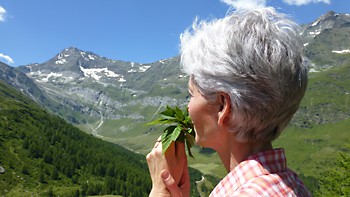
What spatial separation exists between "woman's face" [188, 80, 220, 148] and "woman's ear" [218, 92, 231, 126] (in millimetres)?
58

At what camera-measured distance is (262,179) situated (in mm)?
2645

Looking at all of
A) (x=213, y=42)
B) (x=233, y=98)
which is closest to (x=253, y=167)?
(x=233, y=98)

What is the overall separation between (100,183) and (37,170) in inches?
1414

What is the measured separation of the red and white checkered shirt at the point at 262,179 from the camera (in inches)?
99.9

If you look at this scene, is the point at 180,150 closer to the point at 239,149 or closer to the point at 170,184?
the point at 170,184

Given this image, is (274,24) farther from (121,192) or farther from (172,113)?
(121,192)

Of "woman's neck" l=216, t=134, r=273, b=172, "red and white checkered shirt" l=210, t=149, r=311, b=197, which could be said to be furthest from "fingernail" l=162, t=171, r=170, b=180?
"red and white checkered shirt" l=210, t=149, r=311, b=197

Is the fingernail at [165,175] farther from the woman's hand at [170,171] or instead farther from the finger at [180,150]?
the finger at [180,150]

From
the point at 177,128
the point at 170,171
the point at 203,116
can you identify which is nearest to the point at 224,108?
the point at 203,116

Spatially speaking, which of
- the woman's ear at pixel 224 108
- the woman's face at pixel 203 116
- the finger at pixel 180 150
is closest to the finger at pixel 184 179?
the finger at pixel 180 150

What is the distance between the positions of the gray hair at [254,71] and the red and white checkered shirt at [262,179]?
0.26 m

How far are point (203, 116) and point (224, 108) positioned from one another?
26 cm

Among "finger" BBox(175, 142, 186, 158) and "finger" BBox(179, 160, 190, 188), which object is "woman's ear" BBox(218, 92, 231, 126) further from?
"finger" BBox(179, 160, 190, 188)

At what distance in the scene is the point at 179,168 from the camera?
12.6 feet
